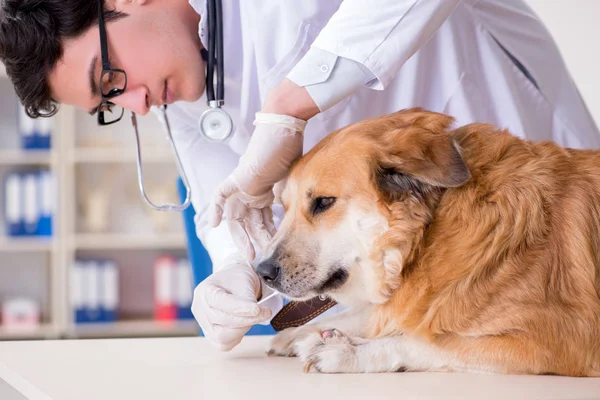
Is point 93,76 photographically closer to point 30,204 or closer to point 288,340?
point 288,340

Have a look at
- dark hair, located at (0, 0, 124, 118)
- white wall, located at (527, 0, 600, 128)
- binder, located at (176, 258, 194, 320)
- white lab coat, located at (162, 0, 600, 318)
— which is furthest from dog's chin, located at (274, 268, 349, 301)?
binder, located at (176, 258, 194, 320)

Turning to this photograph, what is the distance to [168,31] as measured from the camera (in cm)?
157

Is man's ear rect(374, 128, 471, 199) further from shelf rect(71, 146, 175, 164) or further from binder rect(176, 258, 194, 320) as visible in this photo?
→ shelf rect(71, 146, 175, 164)

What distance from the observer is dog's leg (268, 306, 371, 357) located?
50.0 inches

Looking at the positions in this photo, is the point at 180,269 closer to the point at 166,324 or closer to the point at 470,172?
the point at 166,324

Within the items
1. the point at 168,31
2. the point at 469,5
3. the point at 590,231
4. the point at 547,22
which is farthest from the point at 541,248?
the point at 547,22

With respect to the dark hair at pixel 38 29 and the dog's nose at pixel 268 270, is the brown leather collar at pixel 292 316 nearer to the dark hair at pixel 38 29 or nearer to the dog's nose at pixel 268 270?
the dog's nose at pixel 268 270

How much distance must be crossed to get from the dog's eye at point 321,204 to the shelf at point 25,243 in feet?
10.4

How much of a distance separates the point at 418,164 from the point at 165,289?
3.32 metres

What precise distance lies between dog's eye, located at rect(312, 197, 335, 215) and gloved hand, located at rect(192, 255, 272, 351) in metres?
0.20

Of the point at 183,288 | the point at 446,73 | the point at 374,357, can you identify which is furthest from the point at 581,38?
the point at 183,288

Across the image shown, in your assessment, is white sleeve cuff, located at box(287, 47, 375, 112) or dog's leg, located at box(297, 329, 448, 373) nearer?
dog's leg, located at box(297, 329, 448, 373)

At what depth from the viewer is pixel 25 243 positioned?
405 centimetres

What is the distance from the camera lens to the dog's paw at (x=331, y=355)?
41.5 inches
